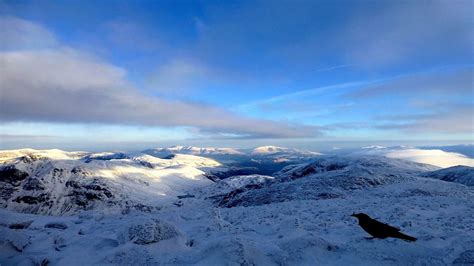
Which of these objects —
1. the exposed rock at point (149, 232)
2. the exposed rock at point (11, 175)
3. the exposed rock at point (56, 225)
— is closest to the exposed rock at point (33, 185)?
the exposed rock at point (11, 175)

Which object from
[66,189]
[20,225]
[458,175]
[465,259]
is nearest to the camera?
[465,259]

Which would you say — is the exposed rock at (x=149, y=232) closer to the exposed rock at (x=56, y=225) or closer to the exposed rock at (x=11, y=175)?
the exposed rock at (x=56, y=225)

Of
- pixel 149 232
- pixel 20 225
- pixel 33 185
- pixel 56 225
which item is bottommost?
pixel 33 185

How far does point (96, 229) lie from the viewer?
1703 centimetres

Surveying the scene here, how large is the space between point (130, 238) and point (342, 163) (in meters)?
92.9

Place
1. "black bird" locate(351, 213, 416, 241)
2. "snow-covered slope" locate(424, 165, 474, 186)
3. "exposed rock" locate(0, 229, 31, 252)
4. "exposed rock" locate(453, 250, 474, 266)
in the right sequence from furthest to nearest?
"snow-covered slope" locate(424, 165, 474, 186)
"exposed rock" locate(0, 229, 31, 252)
"black bird" locate(351, 213, 416, 241)
"exposed rock" locate(453, 250, 474, 266)

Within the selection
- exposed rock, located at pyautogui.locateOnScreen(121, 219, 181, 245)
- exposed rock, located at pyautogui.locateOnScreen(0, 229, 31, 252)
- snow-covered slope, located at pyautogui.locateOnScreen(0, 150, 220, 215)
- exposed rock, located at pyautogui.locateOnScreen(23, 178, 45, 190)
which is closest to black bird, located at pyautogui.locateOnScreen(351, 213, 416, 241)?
exposed rock, located at pyautogui.locateOnScreen(121, 219, 181, 245)

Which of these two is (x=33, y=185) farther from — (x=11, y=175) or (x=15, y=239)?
(x=15, y=239)

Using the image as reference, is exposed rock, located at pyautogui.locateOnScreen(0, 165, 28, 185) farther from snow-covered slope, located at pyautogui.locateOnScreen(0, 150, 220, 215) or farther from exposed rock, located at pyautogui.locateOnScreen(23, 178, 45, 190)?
exposed rock, located at pyautogui.locateOnScreen(23, 178, 45, 190)

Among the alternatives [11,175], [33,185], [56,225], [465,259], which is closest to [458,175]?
[465,259]

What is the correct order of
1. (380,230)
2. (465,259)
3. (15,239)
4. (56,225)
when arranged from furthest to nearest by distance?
(56,225) → (15,239) → (380,230) → (465,259)

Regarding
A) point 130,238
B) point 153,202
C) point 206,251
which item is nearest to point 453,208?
point 206,251

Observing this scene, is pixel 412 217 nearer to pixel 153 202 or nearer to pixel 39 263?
pixel 39 263

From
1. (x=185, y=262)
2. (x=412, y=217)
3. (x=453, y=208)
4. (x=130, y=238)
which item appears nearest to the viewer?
(x=185, y=262)
